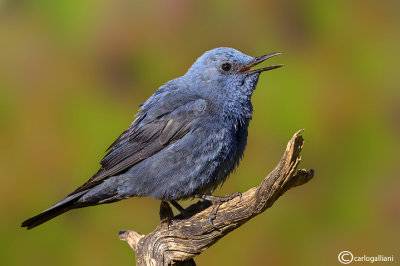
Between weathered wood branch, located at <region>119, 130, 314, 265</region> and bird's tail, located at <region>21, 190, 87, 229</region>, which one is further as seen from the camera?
bird's tail, located at <region>21, 190, 87, 229</region>

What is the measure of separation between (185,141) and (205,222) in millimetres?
762

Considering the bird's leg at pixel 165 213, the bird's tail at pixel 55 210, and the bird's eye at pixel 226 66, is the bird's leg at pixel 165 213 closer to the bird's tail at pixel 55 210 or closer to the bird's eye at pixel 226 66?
the bird's tail at pixel 55 210

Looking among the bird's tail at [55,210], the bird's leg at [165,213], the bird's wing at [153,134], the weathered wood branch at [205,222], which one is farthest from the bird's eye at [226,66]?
the bird's tail at [55,210]

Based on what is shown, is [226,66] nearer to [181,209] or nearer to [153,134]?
[153,134]

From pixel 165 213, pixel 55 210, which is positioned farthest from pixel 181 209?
pixel 55 210

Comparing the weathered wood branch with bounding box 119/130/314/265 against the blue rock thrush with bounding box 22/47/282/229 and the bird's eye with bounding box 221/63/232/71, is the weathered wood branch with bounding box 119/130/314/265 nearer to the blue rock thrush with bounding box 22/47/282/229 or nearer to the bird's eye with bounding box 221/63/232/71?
the blue rock thrush with bounding box 22/47/282/229

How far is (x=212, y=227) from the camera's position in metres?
4.31

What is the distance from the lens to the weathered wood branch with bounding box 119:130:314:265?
12.4 feet

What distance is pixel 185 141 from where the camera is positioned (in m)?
4.61

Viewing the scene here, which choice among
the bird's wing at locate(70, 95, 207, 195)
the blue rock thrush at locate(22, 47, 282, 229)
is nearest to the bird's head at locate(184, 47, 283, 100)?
the blue rock thrush at locate(22, 47, 282, 229)

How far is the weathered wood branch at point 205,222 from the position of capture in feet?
12.4

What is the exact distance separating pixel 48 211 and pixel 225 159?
1790 mm

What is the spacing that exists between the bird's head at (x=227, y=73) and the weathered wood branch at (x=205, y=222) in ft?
3.71

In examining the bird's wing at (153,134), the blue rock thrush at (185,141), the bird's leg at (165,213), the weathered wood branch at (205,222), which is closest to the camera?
the weathered wood branch at (205,222)
